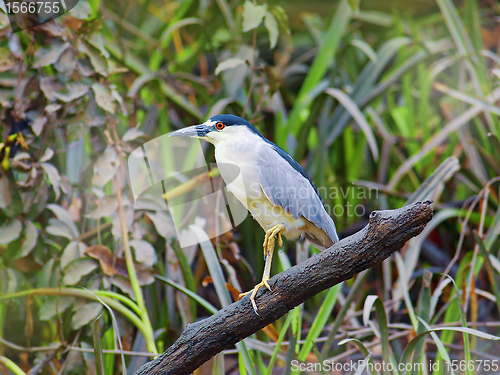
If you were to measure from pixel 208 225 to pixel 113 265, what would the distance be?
43cm

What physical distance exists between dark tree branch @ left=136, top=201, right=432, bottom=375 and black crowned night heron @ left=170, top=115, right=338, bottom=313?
14 cm

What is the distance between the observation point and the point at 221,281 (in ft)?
4.46

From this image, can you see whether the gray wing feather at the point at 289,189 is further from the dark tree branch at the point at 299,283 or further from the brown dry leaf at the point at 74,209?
the brown dry leaf at the point at 74,209

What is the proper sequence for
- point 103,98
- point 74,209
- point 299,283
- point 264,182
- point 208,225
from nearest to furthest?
point 299,283 < point 264,182 < point 103,98 < point 74,209 < point 208,225

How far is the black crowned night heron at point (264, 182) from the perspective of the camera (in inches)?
44.5

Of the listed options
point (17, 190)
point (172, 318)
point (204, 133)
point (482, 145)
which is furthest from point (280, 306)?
point (482, 145)

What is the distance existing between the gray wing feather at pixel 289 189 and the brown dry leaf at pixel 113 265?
2.02ft

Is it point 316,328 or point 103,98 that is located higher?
point 103,98

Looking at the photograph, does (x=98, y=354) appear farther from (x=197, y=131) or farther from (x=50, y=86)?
(x=50, y=86)

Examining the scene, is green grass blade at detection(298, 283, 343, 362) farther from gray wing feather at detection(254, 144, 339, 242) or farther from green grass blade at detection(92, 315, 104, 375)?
green grass blade at detection(92, 315, 104, 375)

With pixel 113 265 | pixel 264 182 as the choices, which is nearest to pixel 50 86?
pixel 113 265

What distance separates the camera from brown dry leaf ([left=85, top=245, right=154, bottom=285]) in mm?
1444

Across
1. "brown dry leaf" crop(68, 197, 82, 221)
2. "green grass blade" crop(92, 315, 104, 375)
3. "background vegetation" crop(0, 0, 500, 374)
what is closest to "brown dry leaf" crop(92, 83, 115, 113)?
"background vegetation" crop(0, 0, 500, 374)

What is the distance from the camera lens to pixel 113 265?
1.47 m
